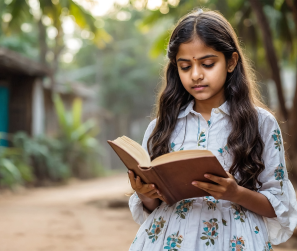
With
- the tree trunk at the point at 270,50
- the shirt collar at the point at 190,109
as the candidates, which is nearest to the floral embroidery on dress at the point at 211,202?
the shirt collar at the point at 190,109

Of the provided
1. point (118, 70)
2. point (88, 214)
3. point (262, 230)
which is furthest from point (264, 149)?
point (118, 70)

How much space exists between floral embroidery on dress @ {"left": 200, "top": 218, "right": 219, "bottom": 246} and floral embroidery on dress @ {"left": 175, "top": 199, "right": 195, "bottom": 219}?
85mm

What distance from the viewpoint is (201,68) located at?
1.45 m

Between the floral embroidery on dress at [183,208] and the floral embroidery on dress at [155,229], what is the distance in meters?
0.07

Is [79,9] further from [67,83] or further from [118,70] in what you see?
[118,70]

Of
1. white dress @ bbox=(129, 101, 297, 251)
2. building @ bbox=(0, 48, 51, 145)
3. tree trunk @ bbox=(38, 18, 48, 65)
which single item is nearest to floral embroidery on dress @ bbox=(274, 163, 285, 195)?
white dress @ bbox=(129, 101, 297, 251)

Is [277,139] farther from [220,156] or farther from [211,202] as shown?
[211,202]

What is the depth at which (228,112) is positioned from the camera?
1.53 m

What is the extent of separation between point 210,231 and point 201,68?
1.89 feet

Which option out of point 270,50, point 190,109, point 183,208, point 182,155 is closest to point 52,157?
point 270,50

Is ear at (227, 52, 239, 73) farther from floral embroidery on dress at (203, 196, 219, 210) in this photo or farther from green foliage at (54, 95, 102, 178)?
green foliage at (54, 95, 102, 178)

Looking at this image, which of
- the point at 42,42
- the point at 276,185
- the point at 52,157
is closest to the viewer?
the point at 276,185

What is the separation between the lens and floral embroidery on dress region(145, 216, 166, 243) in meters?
1.44

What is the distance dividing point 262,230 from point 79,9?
7.10 metres
